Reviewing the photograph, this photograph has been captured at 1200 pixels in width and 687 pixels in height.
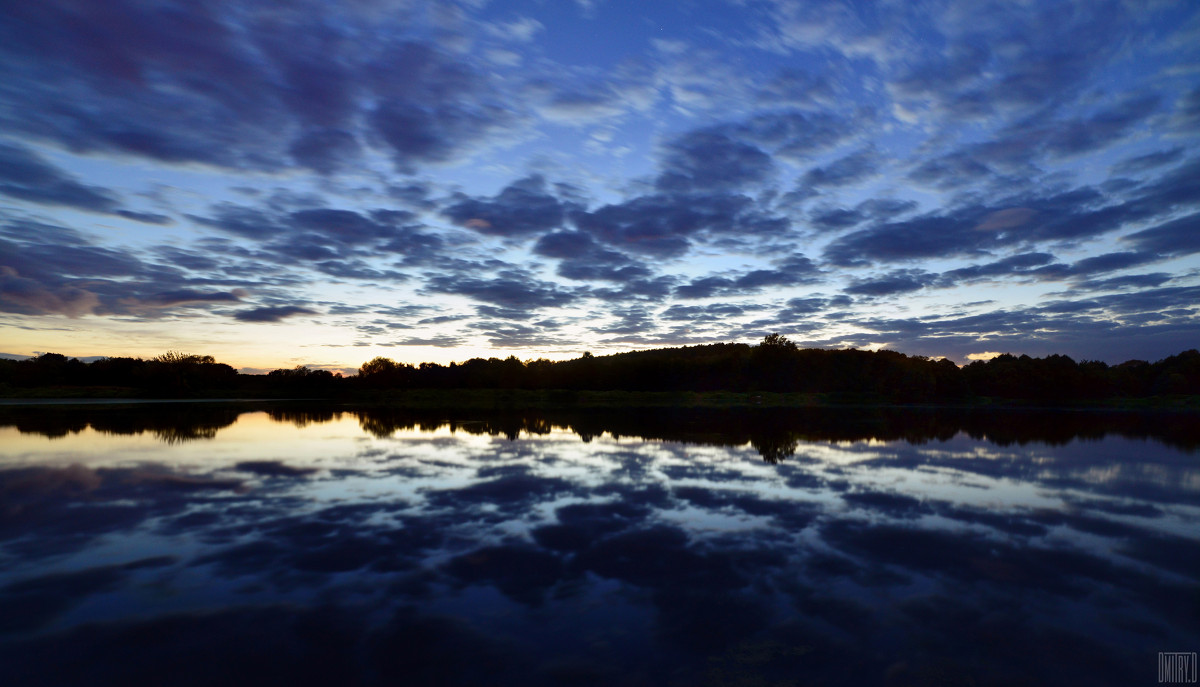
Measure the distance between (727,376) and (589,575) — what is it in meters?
131

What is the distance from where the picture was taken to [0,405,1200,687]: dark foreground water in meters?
6.82

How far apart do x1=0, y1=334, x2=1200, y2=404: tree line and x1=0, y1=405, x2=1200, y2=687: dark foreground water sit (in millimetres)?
105674

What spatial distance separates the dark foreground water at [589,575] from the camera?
6.82 meters

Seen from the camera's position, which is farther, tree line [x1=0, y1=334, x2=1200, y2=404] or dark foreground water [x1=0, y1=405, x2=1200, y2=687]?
tree line [x1=0, y1=334, x2=1200, y2=404]

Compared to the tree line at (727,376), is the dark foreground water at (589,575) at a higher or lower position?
lower

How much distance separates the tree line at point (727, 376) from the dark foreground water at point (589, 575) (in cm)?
→ 10567

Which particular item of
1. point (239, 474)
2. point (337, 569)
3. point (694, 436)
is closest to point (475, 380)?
point (694, 436)

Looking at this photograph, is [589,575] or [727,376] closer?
[589,575]

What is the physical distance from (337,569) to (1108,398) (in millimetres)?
153701

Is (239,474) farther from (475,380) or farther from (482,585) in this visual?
(475,380)

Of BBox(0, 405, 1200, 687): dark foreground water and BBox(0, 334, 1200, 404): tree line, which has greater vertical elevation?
BBox(0, 334, 1200, 404): tree line

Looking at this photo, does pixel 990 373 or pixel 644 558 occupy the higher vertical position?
pixel 990 373

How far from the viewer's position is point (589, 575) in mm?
9891

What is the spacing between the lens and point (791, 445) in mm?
29703
